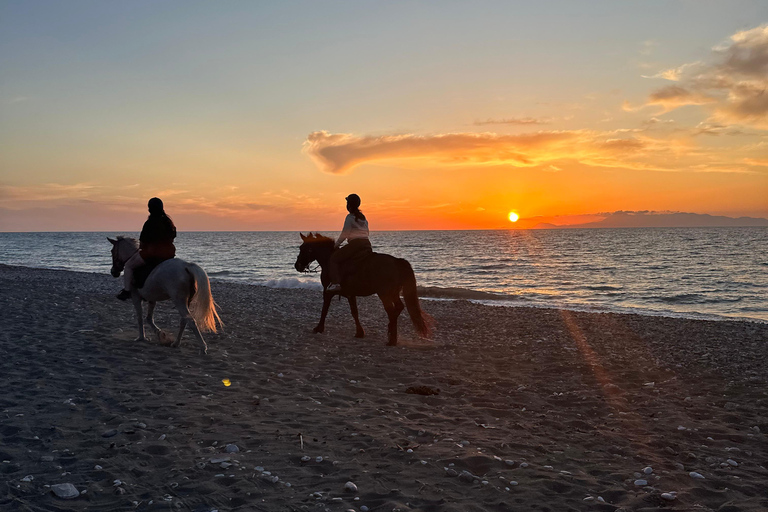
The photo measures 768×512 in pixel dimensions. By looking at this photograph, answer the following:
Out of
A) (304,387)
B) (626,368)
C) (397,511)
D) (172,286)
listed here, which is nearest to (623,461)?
(397,511)

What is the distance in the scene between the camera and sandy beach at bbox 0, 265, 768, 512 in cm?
457

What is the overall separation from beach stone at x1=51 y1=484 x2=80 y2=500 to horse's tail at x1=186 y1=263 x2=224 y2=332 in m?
5.83

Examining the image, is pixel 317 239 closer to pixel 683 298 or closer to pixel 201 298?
pixel 201 298

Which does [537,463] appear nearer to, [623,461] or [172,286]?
[623,461]

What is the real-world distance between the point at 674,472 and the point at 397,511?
124 inches

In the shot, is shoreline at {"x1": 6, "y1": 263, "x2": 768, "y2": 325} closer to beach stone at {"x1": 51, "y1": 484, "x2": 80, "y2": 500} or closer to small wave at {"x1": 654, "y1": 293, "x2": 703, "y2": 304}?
small wave at {"x1": 654, "y1": 293, "x2": 703, "y2": 304}

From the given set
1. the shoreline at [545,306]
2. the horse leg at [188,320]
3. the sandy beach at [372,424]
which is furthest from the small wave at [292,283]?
the horse leg at [188,320]

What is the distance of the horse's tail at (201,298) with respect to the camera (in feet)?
33.5

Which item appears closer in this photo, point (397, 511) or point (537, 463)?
point (397, 511)

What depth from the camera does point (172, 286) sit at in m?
10.2

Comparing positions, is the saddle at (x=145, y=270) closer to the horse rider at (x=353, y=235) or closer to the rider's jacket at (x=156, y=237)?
the rider's jacket at (x=156, y=237)

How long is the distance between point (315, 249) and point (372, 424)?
23.2ft

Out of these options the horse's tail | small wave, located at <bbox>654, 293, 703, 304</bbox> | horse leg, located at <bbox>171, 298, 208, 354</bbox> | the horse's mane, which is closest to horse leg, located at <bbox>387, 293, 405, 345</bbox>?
the horse's mane

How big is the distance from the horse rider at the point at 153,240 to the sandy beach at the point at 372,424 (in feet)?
5.63
